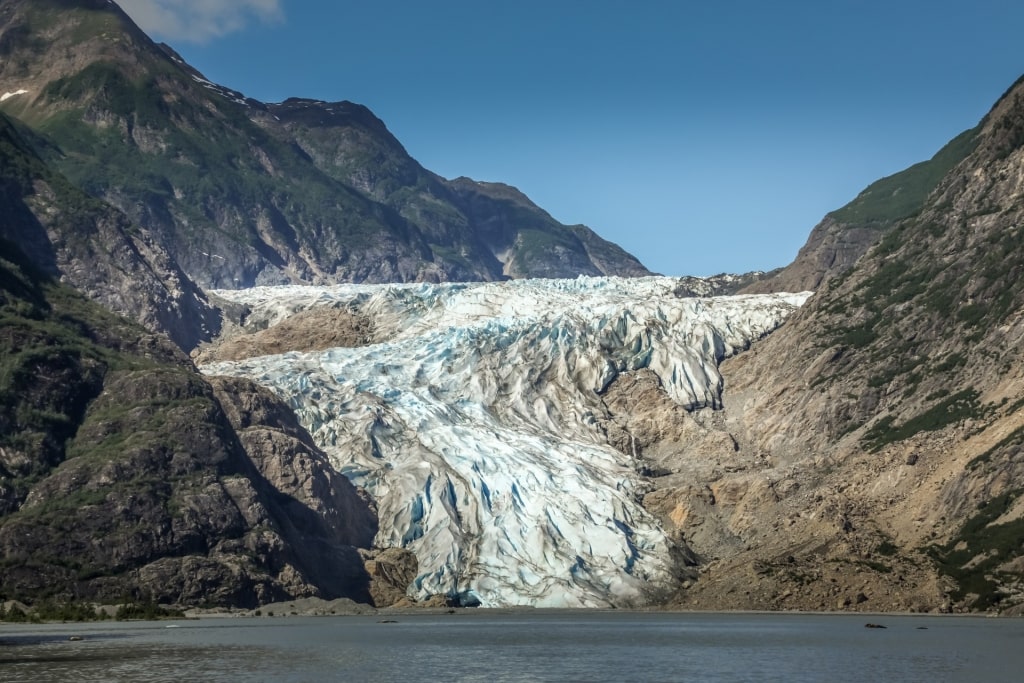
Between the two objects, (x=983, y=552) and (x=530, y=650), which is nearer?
(x=530, y=650)

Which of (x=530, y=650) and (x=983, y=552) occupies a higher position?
(x=983, y=552)

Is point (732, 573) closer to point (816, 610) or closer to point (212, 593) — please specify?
point (816, 610)

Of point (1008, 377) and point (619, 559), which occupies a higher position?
point (1008, 377)

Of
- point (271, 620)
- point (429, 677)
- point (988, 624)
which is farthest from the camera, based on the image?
point (271, 620)

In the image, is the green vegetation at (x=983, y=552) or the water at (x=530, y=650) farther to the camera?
the green vegetation at (x=983, y=552)

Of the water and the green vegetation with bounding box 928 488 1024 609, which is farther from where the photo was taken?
the green vegetation with bounding box 928 488 1024 609

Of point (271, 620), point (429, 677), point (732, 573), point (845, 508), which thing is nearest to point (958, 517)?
point (845, 508)

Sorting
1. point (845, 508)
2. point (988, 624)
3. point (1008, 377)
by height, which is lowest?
point (988, 624)

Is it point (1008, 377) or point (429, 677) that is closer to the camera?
point (429, 677)
